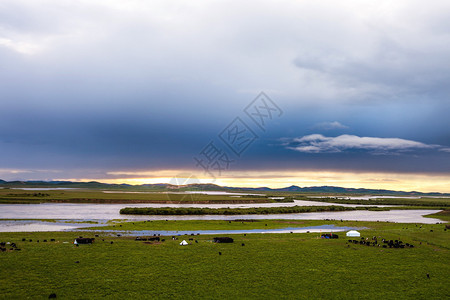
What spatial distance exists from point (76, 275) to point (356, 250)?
96.9 ft

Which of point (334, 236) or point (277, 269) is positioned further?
point (334, 236)

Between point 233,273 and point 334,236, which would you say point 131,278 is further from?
point 334,236

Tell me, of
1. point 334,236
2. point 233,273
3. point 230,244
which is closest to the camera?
point 233,273

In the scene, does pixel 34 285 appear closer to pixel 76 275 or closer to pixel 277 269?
pixel 76 275

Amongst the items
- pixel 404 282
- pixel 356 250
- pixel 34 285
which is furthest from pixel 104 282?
pixel 356 250

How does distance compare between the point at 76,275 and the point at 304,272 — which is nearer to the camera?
the point at 76,275

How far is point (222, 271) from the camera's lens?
26.1 m

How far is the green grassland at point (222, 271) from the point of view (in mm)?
21250

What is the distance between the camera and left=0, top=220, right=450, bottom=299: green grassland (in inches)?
837

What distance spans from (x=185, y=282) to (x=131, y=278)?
4.37 metres

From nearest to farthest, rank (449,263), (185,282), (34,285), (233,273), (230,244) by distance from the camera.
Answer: (34,285)
(185,282)
(233,273)
(449,263)
(230,244)

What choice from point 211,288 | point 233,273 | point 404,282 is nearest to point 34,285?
point 211,288

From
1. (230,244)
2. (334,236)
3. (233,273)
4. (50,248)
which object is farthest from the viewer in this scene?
(334,236)

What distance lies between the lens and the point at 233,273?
25578 mm
